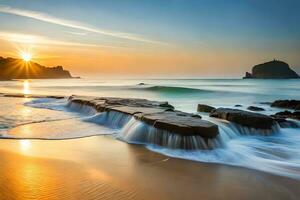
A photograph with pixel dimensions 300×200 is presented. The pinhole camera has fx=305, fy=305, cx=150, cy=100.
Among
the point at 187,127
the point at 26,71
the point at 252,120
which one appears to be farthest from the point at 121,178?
the point at 26,71

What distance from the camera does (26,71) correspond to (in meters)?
145

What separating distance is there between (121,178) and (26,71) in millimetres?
152865

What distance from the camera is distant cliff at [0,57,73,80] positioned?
120 m

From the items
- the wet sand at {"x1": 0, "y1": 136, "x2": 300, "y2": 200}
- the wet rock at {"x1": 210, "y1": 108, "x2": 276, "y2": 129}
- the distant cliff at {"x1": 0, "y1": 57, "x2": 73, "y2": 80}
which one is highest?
the distant cliff at {"x1": 0, "y1": 57, "x2": 73, "y2": 80}

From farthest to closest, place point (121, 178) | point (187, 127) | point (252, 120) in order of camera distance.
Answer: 1. point (252, 120)
2. point (187, 127)
3. point (121, 178)

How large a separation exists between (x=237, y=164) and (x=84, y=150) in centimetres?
318

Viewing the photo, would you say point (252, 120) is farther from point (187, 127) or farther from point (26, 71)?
point (26, 71)

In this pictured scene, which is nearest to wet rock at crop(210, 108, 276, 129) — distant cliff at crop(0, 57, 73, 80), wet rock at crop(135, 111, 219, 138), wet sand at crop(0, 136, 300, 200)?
wet rock at crop(135, 111, 219, 138)

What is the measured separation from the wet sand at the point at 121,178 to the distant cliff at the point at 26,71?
116273 millimetres

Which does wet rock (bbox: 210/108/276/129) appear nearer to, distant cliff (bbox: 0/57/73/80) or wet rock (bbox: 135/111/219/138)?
wet rock (bbox: 135/111/219/138)

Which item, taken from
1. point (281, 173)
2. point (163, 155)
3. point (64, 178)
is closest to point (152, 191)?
point (64, 178)

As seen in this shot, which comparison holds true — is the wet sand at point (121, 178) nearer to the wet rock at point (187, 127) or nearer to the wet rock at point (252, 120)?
the wet rock at point (187, 127)

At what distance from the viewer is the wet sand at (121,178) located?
410 centimetres

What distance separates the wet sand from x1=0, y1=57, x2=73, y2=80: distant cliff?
116273mm
